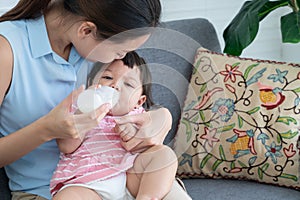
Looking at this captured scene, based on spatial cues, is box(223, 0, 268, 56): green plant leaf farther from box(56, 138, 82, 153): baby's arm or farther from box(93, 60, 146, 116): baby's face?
box(56, 138, 82, 153): baby's arm

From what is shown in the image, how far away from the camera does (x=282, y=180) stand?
74.6 inches

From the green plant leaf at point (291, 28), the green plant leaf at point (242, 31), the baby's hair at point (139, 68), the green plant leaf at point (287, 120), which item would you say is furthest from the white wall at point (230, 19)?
the baby's hair at point (139, 68)

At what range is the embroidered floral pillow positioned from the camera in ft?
6.16

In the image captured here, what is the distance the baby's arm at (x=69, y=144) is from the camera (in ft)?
4.80

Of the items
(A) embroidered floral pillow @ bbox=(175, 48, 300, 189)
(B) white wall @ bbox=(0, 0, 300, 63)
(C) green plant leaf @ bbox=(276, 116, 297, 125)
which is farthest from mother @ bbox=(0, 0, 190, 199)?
(B) white wall @ bbox=(0, 0, 300, 63)

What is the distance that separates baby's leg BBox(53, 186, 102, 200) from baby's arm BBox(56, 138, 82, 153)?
9 cm

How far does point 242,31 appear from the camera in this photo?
2.25 meters

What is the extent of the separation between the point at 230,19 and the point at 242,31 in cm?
70

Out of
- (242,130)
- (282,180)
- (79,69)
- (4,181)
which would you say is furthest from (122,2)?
(282,180)

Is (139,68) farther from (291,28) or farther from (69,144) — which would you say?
(291,28)

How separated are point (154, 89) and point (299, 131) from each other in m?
0.51

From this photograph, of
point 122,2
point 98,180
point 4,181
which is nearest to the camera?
point 122,2

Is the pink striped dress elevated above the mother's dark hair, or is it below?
below

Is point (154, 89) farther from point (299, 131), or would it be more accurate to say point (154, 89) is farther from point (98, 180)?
point (299, 131)
